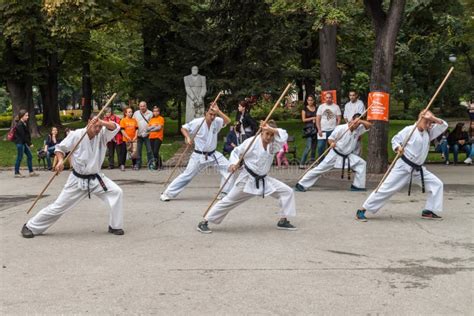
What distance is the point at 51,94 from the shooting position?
29.8m

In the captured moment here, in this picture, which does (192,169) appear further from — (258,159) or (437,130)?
(437,130)

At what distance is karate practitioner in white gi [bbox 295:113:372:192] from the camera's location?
11.4m

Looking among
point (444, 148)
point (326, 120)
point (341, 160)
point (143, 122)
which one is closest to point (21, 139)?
point (143, 122)

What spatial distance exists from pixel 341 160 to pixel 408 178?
2.76m

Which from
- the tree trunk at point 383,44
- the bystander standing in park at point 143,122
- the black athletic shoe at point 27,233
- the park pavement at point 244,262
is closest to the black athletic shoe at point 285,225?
the park pavement at point 244,262

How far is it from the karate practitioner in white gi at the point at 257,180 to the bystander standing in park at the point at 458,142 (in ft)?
30.5

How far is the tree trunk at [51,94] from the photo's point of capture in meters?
28.9

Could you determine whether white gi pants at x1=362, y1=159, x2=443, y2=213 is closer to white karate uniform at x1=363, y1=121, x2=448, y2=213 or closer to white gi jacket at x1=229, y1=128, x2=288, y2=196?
white karate uniform at x1=363, y1=121, x2=448, y2=213

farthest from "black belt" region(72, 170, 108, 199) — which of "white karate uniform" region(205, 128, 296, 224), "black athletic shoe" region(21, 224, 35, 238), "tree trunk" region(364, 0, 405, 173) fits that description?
"tree trunk" region(364, 0, 405, 173)

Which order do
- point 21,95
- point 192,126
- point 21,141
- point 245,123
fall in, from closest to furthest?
Answer: point 192,126 < point 245,123 < point 21,141 < point 21,95

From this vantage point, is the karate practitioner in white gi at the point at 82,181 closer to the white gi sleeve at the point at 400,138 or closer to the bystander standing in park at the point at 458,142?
the white gi sleeve at the point at 400,138

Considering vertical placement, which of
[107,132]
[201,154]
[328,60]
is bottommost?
[201,154]

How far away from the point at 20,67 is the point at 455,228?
815 inches

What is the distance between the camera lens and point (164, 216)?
927 centimetres
